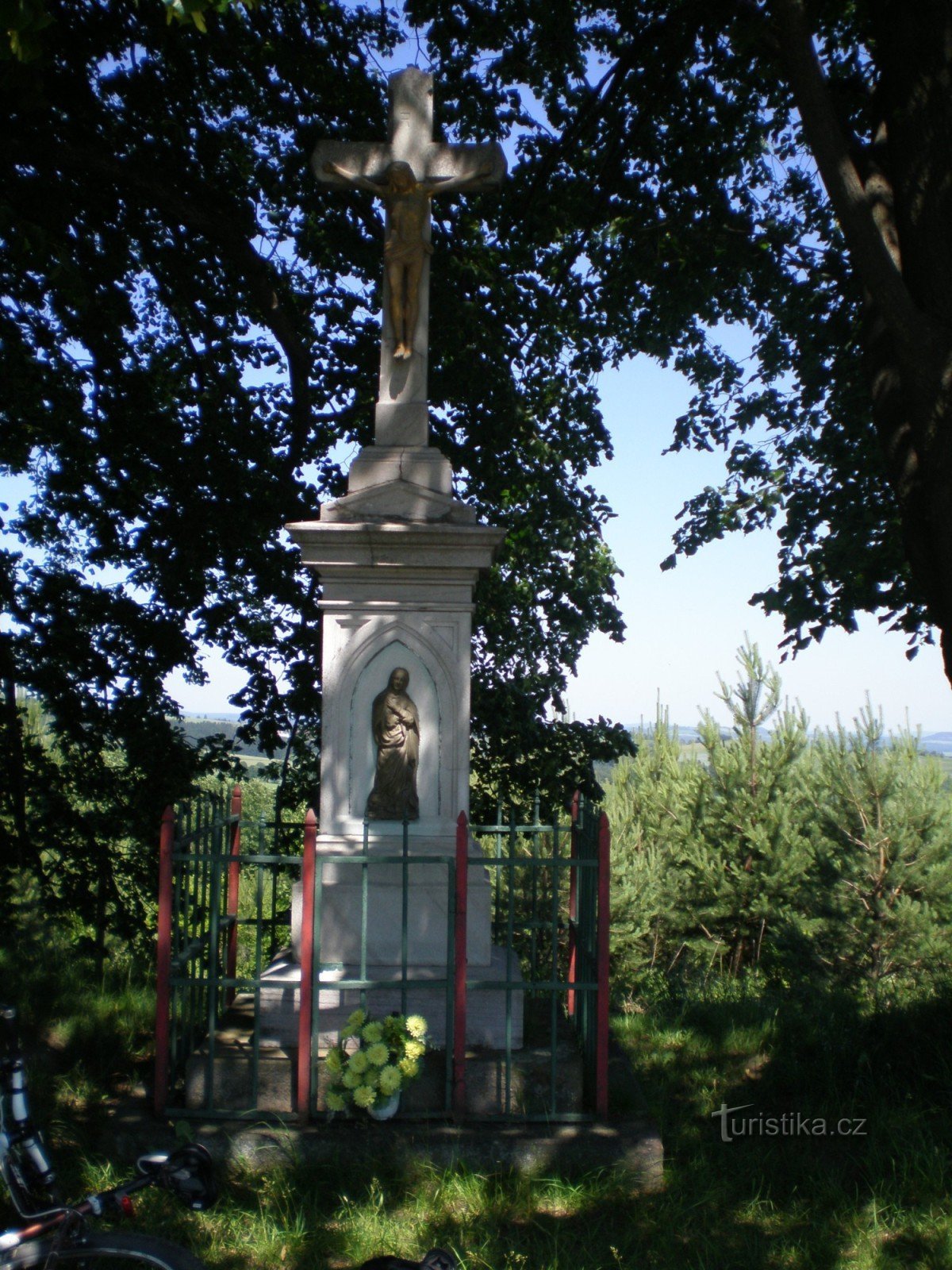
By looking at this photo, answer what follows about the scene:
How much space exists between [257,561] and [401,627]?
3.79 metres

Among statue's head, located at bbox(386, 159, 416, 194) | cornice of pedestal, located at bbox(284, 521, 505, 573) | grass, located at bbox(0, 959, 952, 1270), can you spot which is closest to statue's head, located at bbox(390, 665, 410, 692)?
cornice of pedestal, located at bbox(284, 521, 505, 573)

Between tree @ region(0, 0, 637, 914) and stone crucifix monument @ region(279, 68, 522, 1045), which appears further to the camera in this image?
tree @ region(0, 0, 637, 914)

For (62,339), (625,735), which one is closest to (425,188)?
(62,339)

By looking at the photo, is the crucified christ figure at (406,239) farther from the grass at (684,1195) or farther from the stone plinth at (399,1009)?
the grass at (684,1195)

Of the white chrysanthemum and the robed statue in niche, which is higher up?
the robed statue in niche

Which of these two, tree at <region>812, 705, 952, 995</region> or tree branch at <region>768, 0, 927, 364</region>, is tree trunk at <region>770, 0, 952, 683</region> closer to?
tree branch at <region>768, 0, 927, 364</region>

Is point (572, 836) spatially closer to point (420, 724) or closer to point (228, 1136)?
point (420, 724)

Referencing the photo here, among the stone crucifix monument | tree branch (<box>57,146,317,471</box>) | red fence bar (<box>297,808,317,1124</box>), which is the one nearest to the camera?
red fence bar (<box>297,808,317,1124</box>)

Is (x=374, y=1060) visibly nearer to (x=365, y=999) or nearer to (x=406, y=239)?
(x=365, y=999)

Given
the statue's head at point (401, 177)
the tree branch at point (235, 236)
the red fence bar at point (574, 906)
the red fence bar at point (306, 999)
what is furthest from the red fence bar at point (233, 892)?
the tree branch at point (235, 236)

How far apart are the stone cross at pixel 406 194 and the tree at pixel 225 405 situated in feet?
9.07

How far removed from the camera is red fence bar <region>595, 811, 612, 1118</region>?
462 cm

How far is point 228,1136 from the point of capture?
4.44m

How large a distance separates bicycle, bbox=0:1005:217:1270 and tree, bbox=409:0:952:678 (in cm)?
461
